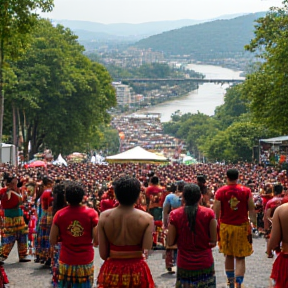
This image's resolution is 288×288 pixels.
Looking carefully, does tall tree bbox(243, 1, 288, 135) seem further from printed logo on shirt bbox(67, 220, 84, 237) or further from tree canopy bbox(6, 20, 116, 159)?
printed logo on shirt bbox(67, 220, 84, 237)

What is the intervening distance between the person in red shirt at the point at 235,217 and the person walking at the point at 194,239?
186 centimetres

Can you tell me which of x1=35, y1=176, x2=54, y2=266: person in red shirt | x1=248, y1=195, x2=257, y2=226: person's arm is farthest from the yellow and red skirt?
x1=35, y1=176, x2=54, y2=266: person in red shirt

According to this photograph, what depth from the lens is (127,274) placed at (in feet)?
19.9

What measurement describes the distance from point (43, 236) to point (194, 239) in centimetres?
439

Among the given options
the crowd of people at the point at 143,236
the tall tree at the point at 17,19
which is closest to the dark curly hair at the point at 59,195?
the crowd of people at the point at 143,236

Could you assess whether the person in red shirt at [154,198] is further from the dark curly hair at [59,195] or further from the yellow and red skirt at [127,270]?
the yellow and red skirt at [127,270]

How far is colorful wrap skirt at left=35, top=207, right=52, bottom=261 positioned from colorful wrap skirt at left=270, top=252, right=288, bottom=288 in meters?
4.69

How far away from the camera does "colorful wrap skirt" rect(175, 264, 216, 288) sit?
22.1 ft

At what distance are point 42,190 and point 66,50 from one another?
42709 millimetres

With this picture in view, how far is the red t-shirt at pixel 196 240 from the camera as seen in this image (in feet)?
22.0

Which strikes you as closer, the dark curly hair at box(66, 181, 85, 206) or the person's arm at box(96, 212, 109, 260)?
the person's arm at box(96, 212, 109, 260)

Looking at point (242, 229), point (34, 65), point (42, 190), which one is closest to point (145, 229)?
point (242, 229)

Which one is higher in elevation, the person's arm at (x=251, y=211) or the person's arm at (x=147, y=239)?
the person's arm at (x=147, y=239)

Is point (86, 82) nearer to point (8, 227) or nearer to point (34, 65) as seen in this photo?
point (34, 65)
